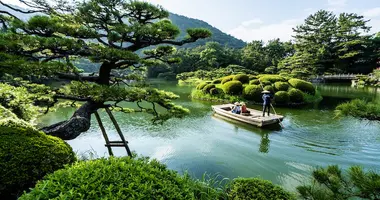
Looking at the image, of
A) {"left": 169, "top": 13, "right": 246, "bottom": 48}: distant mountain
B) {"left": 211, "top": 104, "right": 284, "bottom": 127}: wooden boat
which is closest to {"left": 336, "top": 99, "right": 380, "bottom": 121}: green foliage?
{"left": 211, "top": 104, "right": 284, "bottom": 127}: wooden boat

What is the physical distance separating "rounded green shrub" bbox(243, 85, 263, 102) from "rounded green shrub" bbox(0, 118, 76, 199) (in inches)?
639

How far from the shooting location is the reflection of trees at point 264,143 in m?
9.14

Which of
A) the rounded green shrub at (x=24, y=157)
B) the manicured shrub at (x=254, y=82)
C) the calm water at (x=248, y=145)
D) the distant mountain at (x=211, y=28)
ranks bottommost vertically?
the calm water at (x=248, y=145)

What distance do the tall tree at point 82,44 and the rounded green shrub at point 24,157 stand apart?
0.88 m

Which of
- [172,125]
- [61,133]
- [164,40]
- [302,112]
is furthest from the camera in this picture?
[302,112]

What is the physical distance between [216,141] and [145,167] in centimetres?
767

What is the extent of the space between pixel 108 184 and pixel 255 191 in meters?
2.28

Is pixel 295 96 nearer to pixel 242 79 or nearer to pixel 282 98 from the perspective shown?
pixel 282 98

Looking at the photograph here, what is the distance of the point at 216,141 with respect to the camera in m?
10.2

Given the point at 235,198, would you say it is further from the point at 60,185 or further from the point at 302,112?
the point at 302,112

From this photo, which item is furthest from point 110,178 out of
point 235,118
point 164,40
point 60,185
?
point 235,118

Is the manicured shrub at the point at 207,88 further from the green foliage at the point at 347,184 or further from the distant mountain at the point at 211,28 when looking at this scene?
the distant mountain at the point at 211,28

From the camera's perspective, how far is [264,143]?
991 cm

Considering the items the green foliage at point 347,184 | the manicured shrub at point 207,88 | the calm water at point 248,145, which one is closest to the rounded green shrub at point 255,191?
the green foliage at point 347,184
